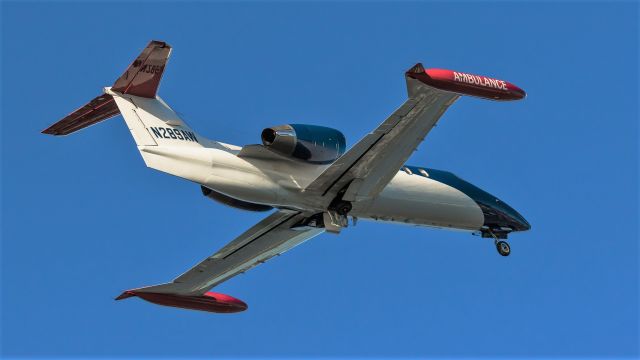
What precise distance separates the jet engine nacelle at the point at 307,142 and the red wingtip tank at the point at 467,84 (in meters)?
4.44

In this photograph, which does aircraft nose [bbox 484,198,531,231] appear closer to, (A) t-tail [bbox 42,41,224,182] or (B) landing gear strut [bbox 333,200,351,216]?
(B) landing gear strut [bbox 333,200,351,216]

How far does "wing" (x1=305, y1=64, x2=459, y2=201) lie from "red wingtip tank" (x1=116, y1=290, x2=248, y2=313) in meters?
8.10

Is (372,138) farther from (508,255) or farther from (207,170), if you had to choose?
(508,255)

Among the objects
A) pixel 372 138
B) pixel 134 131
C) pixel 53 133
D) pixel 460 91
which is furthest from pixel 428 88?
pixel 53 133

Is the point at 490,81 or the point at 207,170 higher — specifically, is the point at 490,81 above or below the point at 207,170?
above

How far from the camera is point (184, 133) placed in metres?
31.0

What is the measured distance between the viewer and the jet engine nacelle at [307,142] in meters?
31.1

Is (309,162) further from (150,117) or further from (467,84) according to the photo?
(467,84)

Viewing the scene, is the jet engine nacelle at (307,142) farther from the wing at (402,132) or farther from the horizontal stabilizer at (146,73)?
the horizontal stabilizer at (146,73)

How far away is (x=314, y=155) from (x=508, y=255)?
8462 mm

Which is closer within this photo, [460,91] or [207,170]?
[460,91]

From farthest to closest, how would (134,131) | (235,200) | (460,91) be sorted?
(235,200)
(134,131)
(460,91)

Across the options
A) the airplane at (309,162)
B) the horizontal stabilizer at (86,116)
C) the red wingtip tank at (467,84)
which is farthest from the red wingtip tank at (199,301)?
the red wingtip tank at (467,84)

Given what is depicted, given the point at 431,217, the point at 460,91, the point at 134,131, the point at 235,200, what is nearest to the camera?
the point at 460,91
